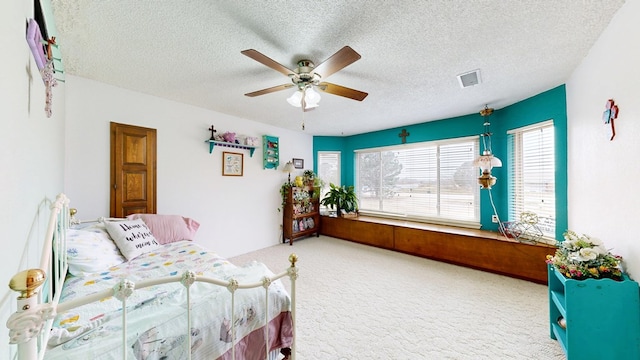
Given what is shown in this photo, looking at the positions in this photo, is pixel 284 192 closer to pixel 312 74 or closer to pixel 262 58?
pixel 312 74

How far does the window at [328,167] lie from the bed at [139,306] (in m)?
3.47

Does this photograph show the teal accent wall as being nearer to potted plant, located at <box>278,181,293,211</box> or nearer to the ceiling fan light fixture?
potted plant, located at <box>278,181,293,211</box>

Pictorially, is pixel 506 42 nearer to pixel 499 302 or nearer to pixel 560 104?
pixel 560 104

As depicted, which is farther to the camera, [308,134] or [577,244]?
[308,134]

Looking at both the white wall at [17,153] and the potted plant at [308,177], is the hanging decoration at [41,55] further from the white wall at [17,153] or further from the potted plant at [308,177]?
the potted plant at [308,177]

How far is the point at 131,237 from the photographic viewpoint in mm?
1999

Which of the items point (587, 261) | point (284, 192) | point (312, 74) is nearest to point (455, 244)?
point (587, 261)

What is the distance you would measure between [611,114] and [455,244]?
223 cm

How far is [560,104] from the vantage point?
2441 mm

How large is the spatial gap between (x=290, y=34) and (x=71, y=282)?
222 centimetres

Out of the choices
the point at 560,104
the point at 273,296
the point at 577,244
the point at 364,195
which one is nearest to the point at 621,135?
the point at 577,244

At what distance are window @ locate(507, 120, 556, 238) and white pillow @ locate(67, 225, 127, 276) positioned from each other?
4.33 meters

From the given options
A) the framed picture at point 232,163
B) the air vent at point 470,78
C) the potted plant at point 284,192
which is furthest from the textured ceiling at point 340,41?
the potted plant at point 284,192

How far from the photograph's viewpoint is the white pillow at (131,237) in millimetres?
1918
